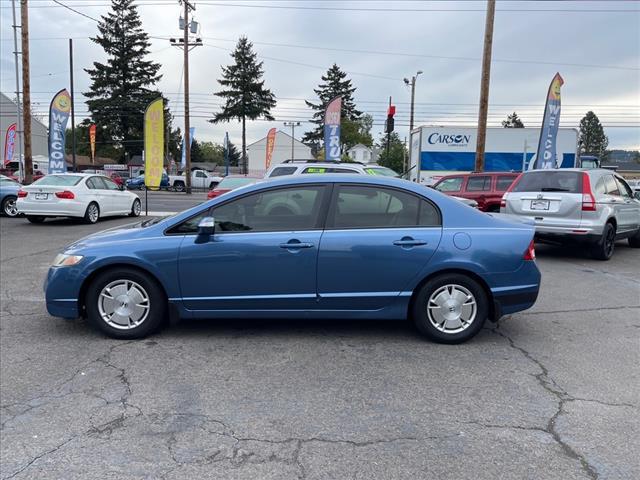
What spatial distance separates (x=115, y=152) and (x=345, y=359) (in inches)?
2732

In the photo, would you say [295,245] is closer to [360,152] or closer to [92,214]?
[92,214]

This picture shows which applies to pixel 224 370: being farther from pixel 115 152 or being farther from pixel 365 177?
pixel 115 152

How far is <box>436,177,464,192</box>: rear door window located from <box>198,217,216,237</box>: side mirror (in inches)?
432

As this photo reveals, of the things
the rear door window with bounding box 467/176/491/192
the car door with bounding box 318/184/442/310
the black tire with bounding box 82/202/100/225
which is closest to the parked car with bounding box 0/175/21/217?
the black tire with bounding box 82/202/100/225

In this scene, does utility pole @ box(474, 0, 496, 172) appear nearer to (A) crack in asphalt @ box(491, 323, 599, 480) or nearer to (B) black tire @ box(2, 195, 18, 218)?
(A) crack in asphalt @ box(491, 323, 599, 480)

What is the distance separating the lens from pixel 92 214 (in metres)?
14.2

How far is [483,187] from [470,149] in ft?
28.6

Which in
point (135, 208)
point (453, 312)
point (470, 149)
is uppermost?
point (470, 149)

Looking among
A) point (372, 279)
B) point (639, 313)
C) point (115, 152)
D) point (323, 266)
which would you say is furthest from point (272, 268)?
point (115, 152)

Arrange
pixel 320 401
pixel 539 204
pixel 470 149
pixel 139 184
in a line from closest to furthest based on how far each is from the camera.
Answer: pixel 320 401 → pixel 539 204 → pixel 470 149 → pixel 139 184

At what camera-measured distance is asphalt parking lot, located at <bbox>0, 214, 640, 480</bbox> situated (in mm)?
2812

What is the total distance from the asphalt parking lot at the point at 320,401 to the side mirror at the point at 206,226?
101cm

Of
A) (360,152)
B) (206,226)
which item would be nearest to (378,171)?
(206,226)

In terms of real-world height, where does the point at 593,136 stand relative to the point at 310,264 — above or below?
above
